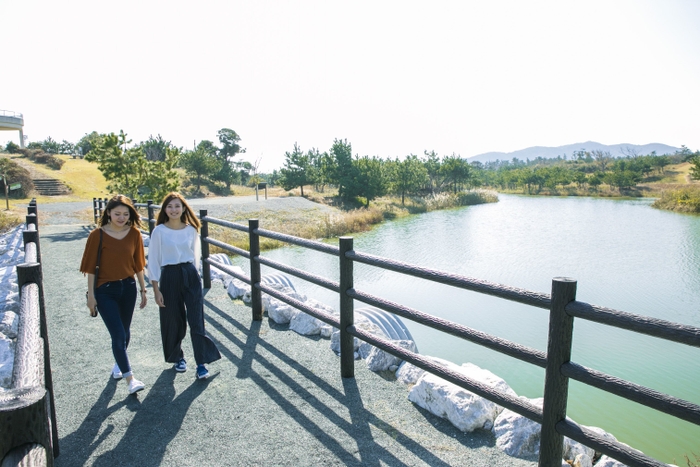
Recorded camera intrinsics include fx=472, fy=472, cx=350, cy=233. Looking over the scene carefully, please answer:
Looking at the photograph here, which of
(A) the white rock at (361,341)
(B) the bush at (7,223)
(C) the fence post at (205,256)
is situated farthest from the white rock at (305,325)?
(B) the bush at (7,223)

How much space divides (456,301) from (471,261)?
7.21 m

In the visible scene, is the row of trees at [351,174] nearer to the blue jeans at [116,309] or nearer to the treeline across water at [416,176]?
the treeline across water at [416,176]

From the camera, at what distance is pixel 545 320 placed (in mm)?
12375

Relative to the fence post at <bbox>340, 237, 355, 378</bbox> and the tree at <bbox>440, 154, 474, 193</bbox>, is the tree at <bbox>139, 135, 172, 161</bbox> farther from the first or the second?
the fence post at <bbox>340, 237, 355, 378</bbox>

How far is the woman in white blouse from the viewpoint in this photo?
4281 millimetres

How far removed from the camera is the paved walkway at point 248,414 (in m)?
3.28

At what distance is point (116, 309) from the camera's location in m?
4.12

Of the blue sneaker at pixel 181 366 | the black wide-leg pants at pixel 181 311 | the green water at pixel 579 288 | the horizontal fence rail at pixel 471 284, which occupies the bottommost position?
the green water at pixel 579 288

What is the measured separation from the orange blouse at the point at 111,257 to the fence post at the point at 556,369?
3.41m

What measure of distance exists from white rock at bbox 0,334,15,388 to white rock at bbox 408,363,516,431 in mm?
3309

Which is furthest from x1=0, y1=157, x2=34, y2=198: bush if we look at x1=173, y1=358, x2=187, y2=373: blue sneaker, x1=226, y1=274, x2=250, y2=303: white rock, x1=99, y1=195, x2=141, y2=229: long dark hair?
x1=99, y1=195, x2=141, y2=229: long dark hair

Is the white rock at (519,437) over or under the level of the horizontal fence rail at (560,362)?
under

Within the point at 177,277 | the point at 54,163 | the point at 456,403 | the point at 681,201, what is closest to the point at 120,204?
the point at 177,277

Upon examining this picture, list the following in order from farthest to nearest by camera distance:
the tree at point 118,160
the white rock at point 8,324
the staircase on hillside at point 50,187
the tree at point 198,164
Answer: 1. the tree at point 198,164
2. the staircase on hillside at point 50,187
3. the tree at point 118,160
4. the white rock at point 8,324
